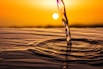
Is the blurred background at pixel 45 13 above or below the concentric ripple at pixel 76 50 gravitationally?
above

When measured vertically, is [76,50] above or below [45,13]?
below

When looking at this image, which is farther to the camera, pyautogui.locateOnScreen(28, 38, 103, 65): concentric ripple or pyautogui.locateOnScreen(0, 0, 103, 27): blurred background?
pyautogui.locateOnScreen(0, 0, 103, 27): blurred background

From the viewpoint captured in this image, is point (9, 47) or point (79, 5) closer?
point (9, 47)

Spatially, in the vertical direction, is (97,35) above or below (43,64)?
above

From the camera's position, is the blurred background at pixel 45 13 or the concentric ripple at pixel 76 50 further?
the blurred background at pixel 45 13

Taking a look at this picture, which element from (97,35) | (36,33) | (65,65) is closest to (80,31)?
(97,35)

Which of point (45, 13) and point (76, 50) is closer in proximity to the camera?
point (76, 50)

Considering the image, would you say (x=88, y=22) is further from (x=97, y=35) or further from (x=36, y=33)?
(x=36, y=33)

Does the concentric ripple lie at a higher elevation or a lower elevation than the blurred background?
lower
